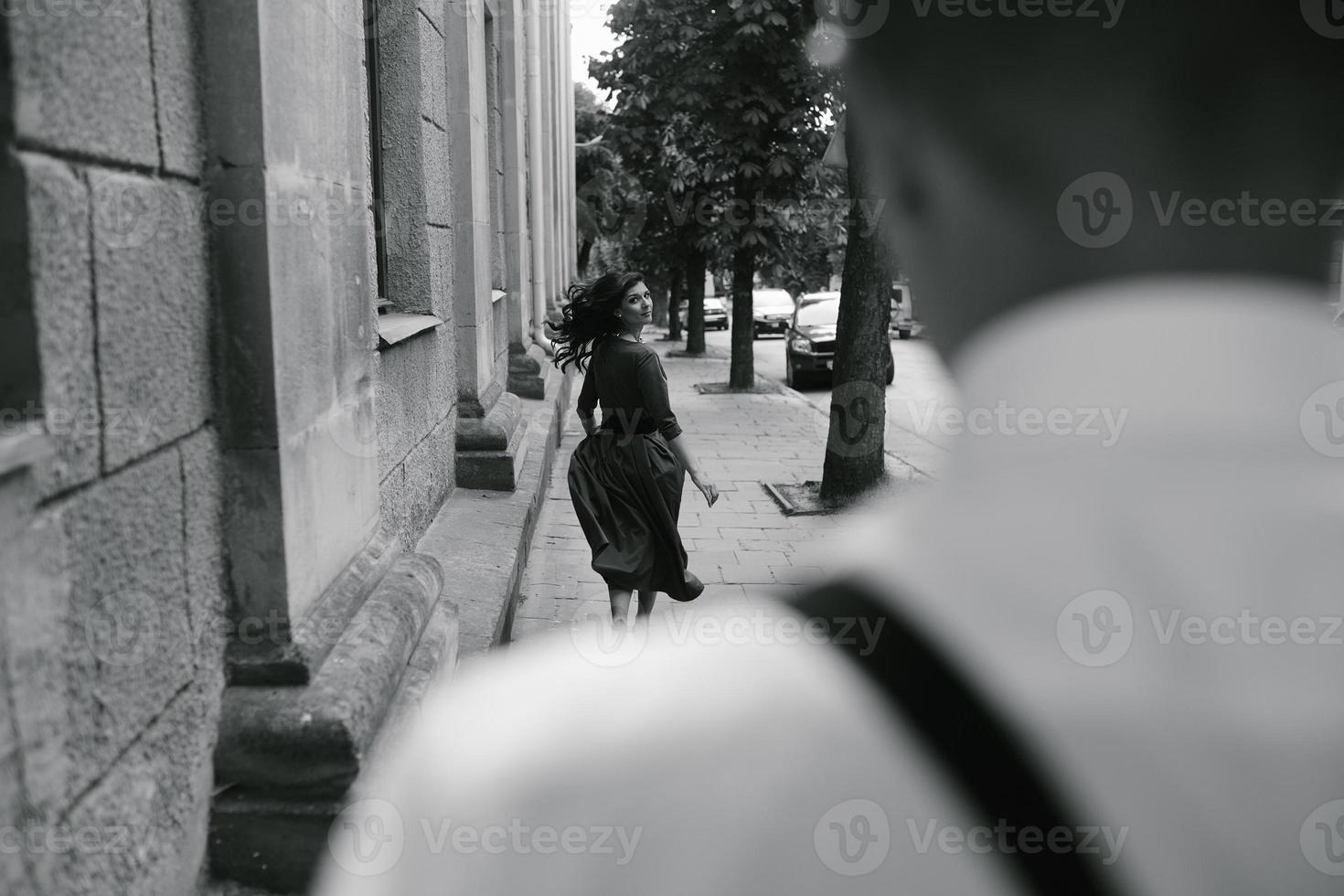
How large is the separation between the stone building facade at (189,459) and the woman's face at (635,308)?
6.56 feet

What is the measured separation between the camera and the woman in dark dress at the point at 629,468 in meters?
5.76

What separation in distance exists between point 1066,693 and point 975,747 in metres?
0.05

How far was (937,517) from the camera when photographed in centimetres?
59

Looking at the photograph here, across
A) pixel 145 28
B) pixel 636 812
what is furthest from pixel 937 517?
pixel 145 28

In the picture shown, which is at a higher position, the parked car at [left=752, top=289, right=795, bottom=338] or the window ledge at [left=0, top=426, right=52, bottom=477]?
the window ledge at [left=0, top=426, right=52, bottom=477]

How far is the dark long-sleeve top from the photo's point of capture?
5.75 metres

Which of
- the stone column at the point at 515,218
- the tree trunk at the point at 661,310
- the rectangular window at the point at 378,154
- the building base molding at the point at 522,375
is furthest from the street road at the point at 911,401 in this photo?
Result: the tree trunk at the point at 661,310

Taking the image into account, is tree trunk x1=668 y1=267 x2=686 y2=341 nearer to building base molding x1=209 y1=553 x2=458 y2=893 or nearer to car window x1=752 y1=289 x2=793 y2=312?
car window x1=752 y1=289 x2=793 y2=312

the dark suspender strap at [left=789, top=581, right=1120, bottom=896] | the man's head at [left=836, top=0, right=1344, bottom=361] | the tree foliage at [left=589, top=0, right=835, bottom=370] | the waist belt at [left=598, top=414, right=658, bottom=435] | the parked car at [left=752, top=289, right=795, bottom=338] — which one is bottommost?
the parked car at [left=752, top=289, right=795, bottom=338]

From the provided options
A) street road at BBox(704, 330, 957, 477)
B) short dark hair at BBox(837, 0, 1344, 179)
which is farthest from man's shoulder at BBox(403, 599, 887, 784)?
short dark hair at BBox(837, 0, 1344, 179)

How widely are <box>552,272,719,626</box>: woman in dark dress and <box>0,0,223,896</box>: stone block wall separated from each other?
10.3 ft

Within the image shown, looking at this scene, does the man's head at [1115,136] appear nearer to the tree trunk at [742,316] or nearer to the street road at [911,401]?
the street road at [911,401]

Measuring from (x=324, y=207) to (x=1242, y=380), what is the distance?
119 inches

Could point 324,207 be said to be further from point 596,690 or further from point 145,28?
point 596,690
